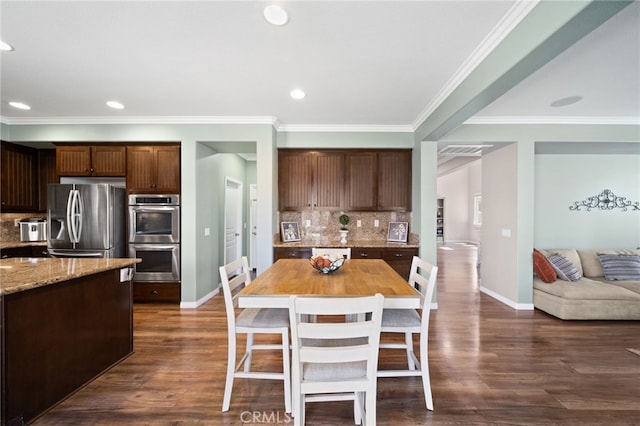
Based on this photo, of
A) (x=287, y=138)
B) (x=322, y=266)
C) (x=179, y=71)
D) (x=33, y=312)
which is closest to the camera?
(x=33, y=312)

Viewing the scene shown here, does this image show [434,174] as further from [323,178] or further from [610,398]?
[610,398]

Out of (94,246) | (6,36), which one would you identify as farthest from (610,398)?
(94,246)

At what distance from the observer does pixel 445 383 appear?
223 cm

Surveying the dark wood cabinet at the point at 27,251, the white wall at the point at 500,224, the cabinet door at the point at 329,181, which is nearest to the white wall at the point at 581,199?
the white wall at the point at 500,224

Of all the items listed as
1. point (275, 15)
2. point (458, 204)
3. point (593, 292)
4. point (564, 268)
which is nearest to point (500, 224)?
point (564, 268)

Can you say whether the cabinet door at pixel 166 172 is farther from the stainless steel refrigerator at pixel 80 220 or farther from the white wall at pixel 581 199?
the white wall at pixel 581 199

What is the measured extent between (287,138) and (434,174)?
2190mm

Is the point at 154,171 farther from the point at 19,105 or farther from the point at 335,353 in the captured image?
the point at 335,353

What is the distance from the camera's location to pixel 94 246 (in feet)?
12.4

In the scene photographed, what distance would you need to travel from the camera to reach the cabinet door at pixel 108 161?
403 cm

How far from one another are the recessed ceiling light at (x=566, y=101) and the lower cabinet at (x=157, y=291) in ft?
17.4

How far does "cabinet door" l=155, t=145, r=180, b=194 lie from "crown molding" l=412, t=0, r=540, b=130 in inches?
137

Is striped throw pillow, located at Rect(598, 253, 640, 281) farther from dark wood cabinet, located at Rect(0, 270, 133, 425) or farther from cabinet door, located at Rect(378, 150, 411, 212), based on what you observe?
dark wood cabinet, located at Rect(0, 270, 133, 425)

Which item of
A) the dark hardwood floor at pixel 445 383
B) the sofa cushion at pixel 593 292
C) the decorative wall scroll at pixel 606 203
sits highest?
the decorative wall scroll at pixel 606 203
